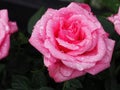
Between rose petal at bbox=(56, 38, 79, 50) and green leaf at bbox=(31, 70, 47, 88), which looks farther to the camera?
green leaf at bbox=(31, 70, 47, 88)

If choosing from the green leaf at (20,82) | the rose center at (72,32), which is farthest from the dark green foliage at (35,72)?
the rose center at (72,32)

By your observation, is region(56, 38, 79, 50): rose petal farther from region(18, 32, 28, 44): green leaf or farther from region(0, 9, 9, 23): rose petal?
region(18, 32, 28, 44): green leaf

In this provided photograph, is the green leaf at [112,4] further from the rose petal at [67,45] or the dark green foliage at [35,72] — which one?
the rose petal at [67,45]

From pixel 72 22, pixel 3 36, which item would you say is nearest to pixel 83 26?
pixel 72 22

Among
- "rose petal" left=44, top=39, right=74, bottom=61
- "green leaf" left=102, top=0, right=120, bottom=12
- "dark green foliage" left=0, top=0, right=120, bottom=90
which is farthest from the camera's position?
"green leaf" left=102, top=0, right=120, bottom=12

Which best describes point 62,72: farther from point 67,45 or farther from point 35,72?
point 35,72

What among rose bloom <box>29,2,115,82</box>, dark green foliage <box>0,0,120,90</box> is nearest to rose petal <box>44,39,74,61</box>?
rose bloom <box>29,2,115,82</box>

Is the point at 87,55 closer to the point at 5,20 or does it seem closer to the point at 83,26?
the point at 83,26
